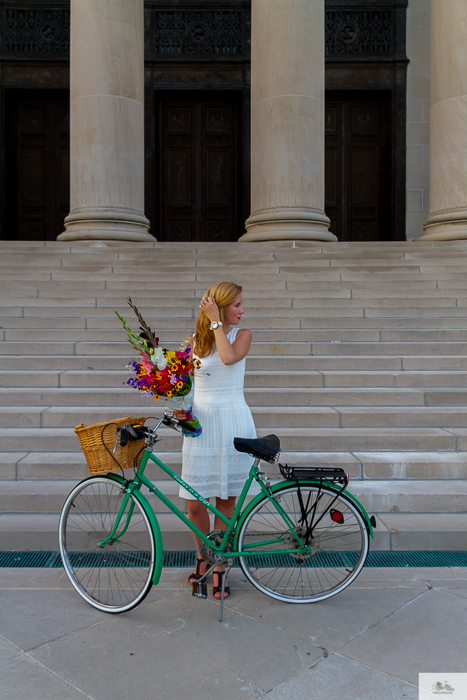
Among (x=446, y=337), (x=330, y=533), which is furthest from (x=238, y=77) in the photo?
(x=330, y=533)

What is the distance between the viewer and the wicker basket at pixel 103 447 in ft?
11.1

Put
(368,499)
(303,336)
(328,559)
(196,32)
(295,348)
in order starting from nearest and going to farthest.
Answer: (328,559) < (368,499) < (295,348) < (303,336) < (196,32)

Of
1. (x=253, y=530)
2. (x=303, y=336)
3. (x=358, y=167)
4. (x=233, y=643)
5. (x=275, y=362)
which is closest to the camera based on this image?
(x=233, y=643)

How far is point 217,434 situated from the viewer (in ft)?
12.4

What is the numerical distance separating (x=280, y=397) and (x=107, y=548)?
3.10 m

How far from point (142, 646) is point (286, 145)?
9.71 m

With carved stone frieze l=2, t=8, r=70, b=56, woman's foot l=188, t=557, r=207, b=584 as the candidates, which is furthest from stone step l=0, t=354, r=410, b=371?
carved stone frieze l=2, t=8, r=70, b=56

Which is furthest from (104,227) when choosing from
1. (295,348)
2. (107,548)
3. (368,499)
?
(107,548)

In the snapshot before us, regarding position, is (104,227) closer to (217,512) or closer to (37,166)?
(37,166)

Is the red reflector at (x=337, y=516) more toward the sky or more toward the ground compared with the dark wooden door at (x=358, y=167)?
more toward the ground

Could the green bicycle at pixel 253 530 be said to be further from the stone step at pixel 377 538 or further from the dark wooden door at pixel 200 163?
the dark wooden door at pixel 200 163

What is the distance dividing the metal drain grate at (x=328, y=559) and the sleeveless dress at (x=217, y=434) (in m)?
0.84

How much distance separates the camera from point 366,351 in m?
7.55

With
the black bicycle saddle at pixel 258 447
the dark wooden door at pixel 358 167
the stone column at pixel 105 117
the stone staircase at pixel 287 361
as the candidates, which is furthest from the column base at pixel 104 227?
the black bicycle saddle at pixel 258 447
